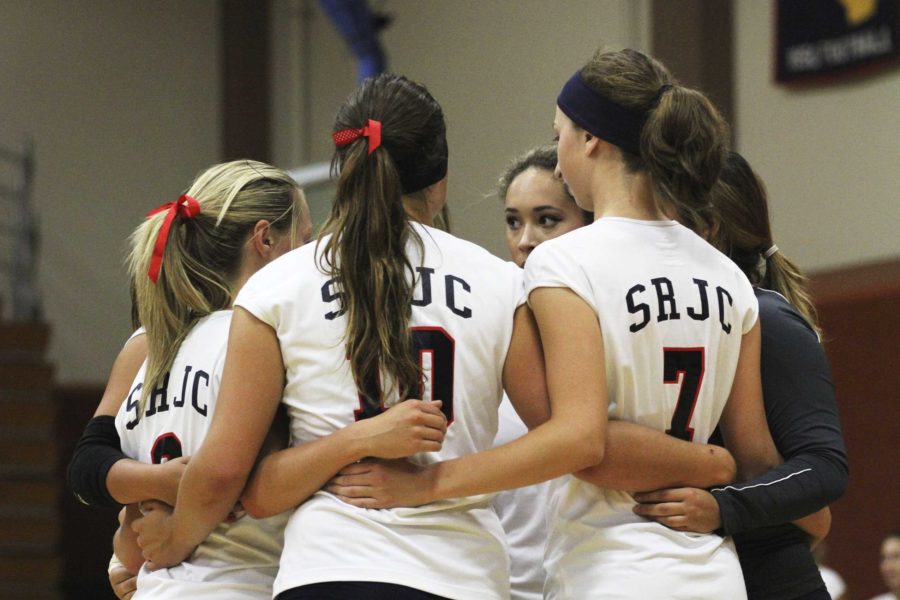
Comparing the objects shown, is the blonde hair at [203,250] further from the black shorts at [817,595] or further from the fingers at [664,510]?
the black shorts at [817,595]

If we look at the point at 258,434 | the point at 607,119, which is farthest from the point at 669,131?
the point at 258,434

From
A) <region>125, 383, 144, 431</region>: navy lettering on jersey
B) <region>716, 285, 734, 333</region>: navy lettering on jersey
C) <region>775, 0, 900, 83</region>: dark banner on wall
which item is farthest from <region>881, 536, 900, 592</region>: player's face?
<region>125, 383, 144, 431</region>: navy lettering on jersey

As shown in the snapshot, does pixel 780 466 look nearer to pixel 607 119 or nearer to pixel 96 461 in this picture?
pixel 607 119

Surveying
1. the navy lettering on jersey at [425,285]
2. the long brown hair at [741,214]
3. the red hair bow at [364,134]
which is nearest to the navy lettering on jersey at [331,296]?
the navy lettering on jersey at [425,285]

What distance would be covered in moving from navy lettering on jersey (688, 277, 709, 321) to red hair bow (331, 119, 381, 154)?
592 mm

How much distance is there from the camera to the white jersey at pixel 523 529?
2.62m

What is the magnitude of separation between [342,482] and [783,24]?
263 inches

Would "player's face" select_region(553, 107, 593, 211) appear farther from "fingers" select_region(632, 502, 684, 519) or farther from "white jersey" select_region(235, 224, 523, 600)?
"fingers" select_region(632, 502, 684, 519)

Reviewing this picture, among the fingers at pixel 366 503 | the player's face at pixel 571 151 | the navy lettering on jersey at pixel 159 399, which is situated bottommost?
the fingers at pixel 366 503

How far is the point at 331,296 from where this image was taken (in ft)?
6.94

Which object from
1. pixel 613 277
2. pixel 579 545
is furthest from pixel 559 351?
pixel 579 545

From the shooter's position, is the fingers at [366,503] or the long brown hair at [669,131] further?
the long brown hair at [669,131]

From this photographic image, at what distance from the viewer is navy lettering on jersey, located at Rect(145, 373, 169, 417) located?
2.45 m

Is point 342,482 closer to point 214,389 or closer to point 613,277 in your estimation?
point 214,389
